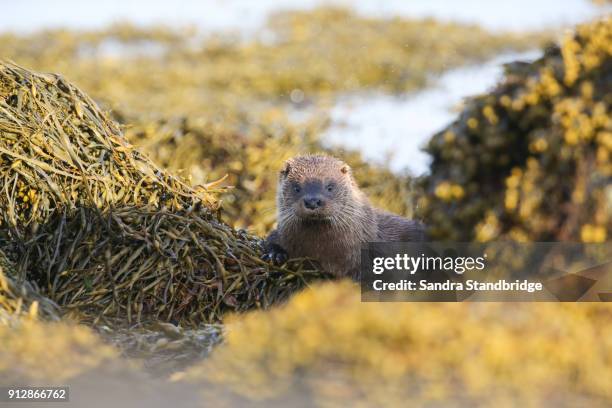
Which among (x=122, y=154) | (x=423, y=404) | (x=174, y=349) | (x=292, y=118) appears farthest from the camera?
(x=292, y=118)

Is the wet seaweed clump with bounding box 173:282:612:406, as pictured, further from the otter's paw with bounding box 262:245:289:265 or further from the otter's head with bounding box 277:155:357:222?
the otter's head with bounding box 277:155:357:222

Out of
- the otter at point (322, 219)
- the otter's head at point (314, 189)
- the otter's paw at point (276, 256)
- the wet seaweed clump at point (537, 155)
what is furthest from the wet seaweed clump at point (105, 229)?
the wet seaweed clump at point (537, 155)

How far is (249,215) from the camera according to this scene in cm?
767

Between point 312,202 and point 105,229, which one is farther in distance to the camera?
point 312,202

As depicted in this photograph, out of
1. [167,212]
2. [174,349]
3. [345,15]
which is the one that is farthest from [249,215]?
[345,15]

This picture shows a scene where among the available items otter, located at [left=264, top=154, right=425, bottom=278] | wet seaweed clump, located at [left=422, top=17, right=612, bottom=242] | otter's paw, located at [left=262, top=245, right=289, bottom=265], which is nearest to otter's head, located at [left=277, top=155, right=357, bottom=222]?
otter, located at [left=264, top=154, right=425, bottom=278]

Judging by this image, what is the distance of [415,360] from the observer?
3.04 metres

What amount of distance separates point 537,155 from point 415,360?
343cm

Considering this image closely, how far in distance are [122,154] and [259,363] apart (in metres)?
2.26

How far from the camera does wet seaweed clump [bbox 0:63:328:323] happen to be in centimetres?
439

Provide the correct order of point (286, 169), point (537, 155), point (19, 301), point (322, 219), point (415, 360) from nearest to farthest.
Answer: point (415, 360) < point (19, 301) < point (322, 219) < point (286, 169) < point (537, 155)

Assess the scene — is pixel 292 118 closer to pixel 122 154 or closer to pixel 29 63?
pixel 122 154

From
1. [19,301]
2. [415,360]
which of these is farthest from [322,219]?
[415,360]

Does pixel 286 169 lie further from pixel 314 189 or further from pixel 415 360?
pixel 415 360
